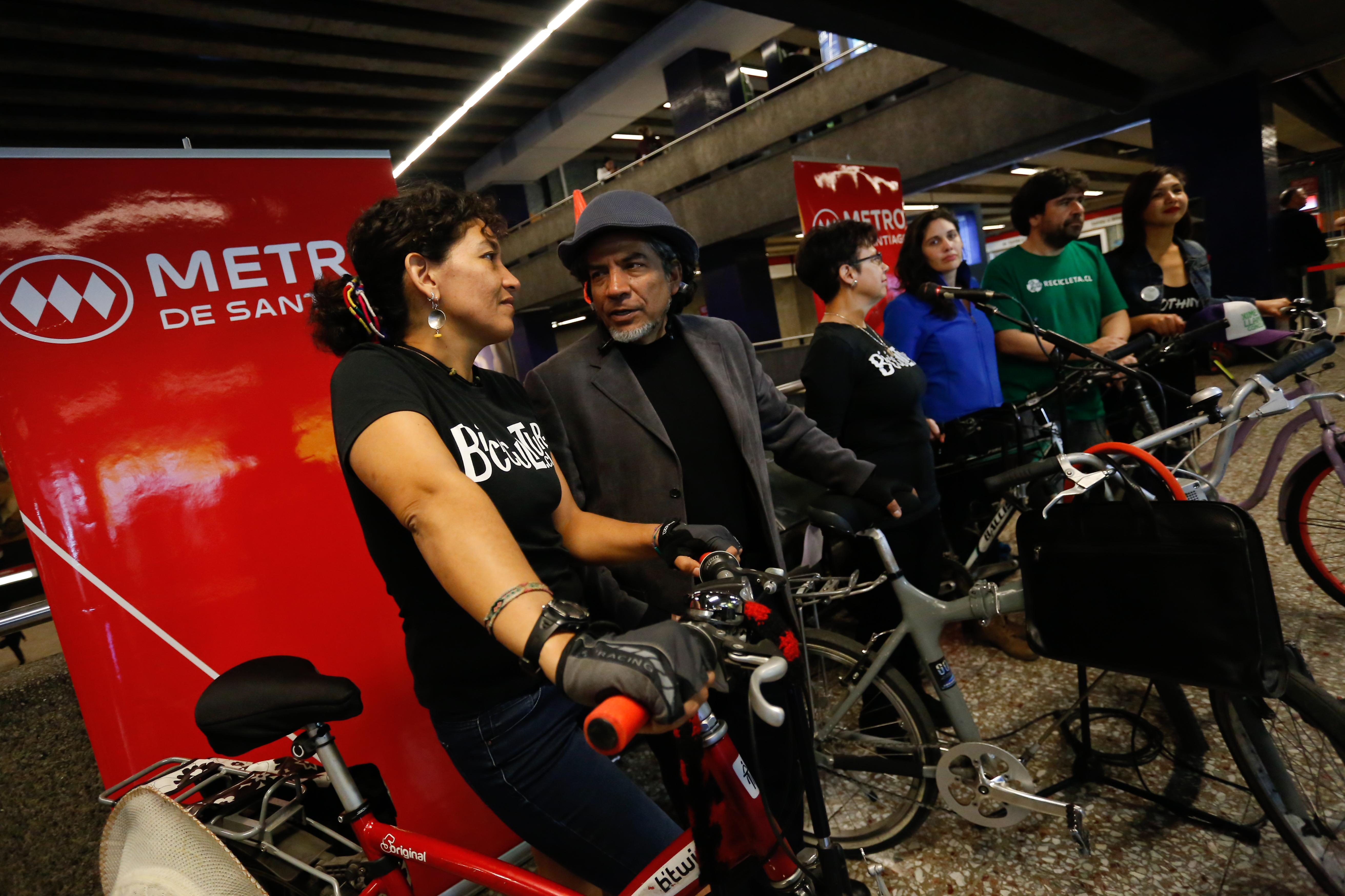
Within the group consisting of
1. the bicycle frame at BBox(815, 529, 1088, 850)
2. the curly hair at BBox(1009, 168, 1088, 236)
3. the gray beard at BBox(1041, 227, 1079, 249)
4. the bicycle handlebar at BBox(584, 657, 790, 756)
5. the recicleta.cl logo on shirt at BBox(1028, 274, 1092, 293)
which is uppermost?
the curly hair at BBox(1009, 168, 1088, 236)

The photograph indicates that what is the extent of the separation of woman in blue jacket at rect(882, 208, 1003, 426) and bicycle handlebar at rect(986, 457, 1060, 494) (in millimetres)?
1003

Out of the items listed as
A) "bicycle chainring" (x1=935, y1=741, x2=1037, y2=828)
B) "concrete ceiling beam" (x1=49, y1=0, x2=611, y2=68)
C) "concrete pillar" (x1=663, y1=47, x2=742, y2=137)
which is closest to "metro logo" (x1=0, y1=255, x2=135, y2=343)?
"bicycle chainring" (x1=935, y1=741, x2=1037, y2=828)

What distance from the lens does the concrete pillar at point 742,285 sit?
11625 millimetres

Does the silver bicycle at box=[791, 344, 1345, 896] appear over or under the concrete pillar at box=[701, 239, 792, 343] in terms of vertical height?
under

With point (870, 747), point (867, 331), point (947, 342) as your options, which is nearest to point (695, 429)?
point (867, 331)

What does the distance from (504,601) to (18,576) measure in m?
1.80

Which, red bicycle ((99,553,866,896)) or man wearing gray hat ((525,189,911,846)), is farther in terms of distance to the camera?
man wearing gray hat ((525,189,911,846))

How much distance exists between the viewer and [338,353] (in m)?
1.25

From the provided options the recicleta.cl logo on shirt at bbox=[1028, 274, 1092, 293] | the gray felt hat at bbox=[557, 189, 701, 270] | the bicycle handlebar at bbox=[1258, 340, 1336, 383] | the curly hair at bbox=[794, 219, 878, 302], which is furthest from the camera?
the recicleta.cl logo on shirt at bbox=[1028, 274, 1092, 293]

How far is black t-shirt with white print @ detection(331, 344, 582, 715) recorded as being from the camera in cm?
102

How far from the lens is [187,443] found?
5.82 ft

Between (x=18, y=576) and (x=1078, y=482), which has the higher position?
(x=18, y=576)

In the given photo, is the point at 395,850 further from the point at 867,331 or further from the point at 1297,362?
the point at 1297,362

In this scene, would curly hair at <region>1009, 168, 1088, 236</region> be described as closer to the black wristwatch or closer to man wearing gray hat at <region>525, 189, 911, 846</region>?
man wearing gray hat at <region>525, 189, 911, 846</region>
